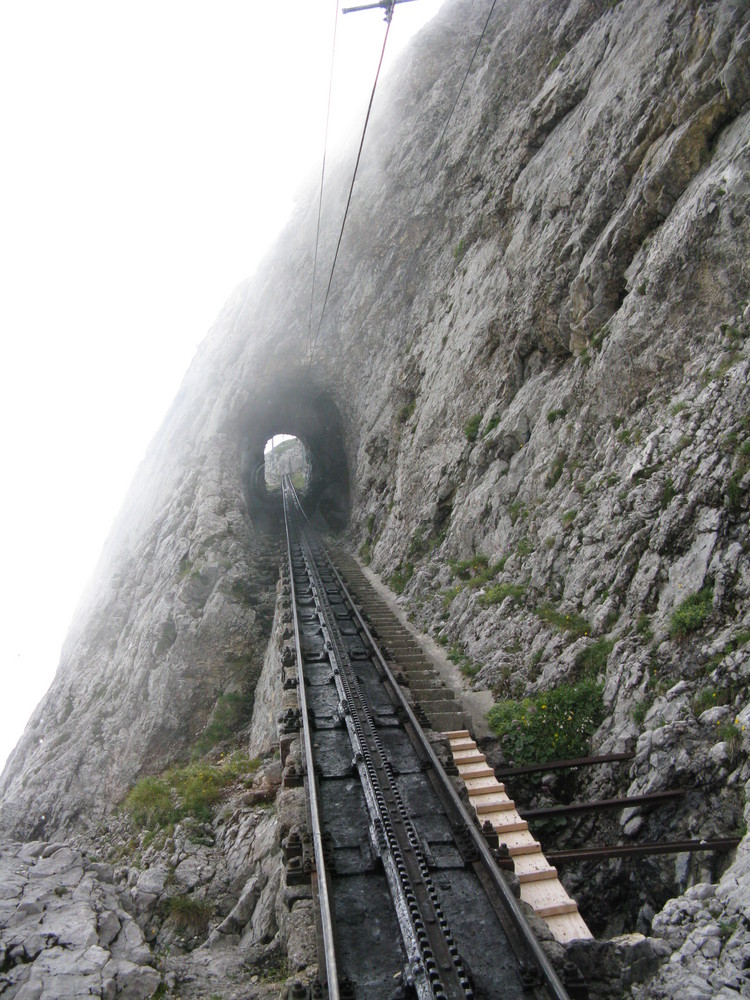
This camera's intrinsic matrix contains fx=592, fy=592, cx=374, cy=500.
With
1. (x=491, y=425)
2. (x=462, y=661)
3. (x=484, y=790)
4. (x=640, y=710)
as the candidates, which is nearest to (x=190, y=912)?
(x=484, y=790)

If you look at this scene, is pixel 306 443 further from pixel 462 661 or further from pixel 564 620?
pixel 564 620

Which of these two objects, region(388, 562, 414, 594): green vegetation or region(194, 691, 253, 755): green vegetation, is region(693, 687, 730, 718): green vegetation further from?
region(194, 691, 253, 755): green vegetation

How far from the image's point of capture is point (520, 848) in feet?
20.6

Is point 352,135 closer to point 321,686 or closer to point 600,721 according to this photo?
point 321,686

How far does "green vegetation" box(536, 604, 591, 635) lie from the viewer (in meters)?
8.98

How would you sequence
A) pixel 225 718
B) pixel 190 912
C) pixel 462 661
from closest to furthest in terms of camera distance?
1. pixel 190 912
2. pixel 462 661
3. pixel 225 718

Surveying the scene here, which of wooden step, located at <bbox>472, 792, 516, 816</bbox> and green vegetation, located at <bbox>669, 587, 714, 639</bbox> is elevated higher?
green vegetation, located at <bbox>669, 587, 714, 639</bbox>

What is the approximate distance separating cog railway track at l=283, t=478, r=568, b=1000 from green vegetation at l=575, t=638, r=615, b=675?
2468 millimetres

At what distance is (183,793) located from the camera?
11.3 meters

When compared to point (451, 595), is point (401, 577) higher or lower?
lower

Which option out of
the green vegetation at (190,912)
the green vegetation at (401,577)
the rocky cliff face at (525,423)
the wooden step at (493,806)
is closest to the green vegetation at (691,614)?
the rocky cliff face at (525,423)

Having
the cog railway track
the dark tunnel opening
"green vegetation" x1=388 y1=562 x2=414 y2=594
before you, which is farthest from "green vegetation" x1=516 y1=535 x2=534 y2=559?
the dark tunnel opening

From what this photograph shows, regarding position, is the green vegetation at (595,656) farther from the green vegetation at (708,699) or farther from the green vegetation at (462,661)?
the green vegetation at (462,661)

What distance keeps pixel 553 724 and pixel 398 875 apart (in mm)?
3373
